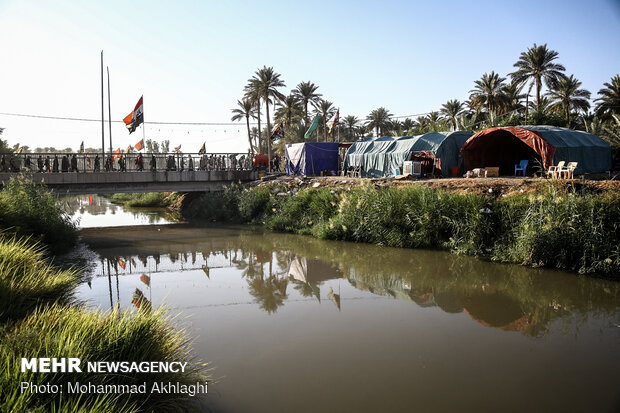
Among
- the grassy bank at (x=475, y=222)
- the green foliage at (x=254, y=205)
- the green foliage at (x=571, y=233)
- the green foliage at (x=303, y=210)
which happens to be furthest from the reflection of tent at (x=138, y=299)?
the green foliage at (x=254, y=205)

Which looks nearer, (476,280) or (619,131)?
(476,280)

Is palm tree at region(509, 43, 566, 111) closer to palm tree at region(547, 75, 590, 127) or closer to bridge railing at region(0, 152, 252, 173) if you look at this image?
palm tree at region(547, 75, 590, 127)

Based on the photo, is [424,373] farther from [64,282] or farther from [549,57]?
[549,57]

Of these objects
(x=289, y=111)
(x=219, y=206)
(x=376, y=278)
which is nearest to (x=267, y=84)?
(x=289, y=111)

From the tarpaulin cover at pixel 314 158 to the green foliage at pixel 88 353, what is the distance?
84.6ft

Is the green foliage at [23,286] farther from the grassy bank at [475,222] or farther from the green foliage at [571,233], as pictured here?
the green foliage at [571,233]

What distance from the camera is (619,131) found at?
25.7 meters

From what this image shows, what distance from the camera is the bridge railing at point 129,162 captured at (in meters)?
26.7

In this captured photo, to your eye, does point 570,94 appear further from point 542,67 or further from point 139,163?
point 139,163

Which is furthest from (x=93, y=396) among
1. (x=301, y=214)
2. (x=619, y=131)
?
(x=619, y=131)

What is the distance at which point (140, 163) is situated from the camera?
95.9 feet

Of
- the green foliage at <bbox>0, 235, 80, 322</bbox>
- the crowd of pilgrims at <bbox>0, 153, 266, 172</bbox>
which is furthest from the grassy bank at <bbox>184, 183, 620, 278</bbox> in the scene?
the green foliage at <bbox>0, 235, 80, 322</bbox>

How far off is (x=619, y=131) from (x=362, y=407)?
94.0 ft

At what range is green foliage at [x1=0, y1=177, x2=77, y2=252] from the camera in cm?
1265
